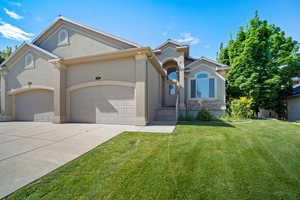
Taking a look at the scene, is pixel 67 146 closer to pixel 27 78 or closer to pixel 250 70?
pixel 27 78

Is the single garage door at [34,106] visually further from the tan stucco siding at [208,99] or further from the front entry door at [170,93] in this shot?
the tan stucco siding at [208,99]

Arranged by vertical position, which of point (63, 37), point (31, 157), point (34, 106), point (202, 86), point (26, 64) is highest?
point (63, 37)

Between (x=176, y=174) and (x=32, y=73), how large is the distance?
12.0 metres

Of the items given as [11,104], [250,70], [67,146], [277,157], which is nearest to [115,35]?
[67,146]

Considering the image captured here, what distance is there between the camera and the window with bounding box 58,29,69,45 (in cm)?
834

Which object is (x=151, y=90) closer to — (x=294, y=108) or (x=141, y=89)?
(x=141, y=89)

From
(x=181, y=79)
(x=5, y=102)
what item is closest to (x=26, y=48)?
(x=5, y=102)

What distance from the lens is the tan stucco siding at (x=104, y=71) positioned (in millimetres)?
6992

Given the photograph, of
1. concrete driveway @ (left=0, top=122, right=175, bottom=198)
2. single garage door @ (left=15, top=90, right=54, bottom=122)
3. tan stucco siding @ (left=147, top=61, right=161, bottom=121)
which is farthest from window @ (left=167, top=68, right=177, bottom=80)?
single garage door @ (left=15, top=90, right=54, bottom=122)

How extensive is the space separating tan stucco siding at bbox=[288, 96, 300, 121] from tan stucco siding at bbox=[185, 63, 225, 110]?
8.54m

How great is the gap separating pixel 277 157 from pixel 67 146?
5940mm

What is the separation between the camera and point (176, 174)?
234 centimetres

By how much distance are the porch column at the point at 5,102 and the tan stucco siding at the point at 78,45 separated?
4.92 m

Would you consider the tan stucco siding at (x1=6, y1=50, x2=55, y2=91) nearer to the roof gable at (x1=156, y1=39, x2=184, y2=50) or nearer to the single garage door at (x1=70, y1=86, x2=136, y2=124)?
the single garage door at (x1=70, y1=86, x2=136, y2=124)
